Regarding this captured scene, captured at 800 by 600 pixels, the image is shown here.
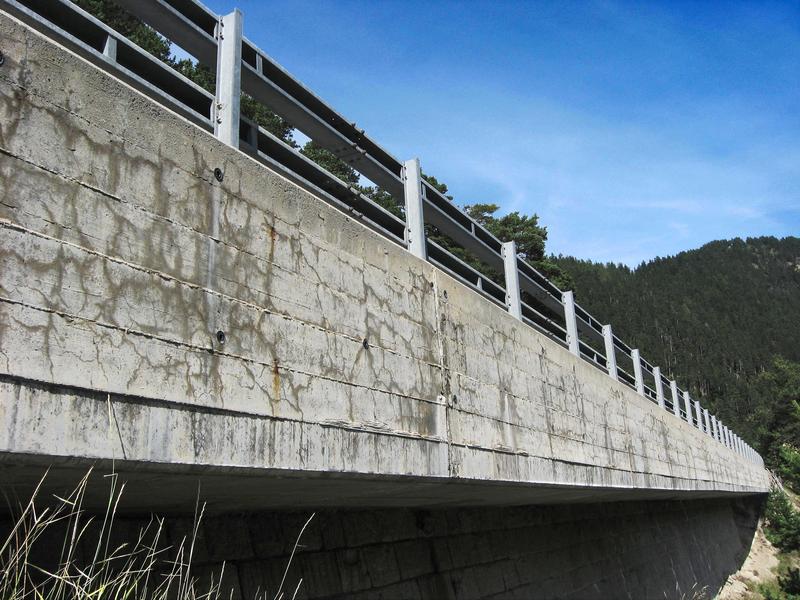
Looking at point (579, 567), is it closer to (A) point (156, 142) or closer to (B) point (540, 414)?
(B) point (540, 414)

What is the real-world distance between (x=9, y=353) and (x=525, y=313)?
6.31 m

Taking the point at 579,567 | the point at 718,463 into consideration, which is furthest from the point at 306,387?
the point at 718,463

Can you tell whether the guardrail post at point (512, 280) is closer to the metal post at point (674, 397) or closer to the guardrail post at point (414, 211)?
the guardrail post at point (414, 211)

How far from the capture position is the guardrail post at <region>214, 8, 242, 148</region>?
3.64 meters

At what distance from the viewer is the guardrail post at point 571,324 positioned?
8.35 meters

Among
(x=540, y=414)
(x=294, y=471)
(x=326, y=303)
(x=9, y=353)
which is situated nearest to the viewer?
(x=9, y=353)

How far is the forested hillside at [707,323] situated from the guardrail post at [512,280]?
63.1 metres

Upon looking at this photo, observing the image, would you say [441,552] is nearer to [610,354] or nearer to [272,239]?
[272,239]

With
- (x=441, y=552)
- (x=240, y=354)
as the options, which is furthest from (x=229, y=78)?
(x=441, y=552)

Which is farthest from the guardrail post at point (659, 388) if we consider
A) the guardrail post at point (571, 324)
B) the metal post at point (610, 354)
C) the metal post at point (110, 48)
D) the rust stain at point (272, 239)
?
the metal post at point (110, 48)

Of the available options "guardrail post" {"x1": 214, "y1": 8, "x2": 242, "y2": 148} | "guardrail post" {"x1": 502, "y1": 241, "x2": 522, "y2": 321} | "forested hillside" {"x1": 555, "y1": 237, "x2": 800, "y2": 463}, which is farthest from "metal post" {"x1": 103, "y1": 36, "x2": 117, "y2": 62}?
"forested hillside" {"x1": 555, "y1": 237, "x2": 800, "y2": 463}

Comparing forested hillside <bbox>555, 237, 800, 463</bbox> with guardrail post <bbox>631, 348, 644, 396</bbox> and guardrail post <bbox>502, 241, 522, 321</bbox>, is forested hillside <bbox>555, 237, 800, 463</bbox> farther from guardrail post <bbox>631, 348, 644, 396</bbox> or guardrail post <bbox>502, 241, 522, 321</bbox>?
guardrail post <bbox>502, 241, 522, 321</bbox>

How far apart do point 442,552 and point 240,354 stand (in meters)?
4.34

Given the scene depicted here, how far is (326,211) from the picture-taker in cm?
408
